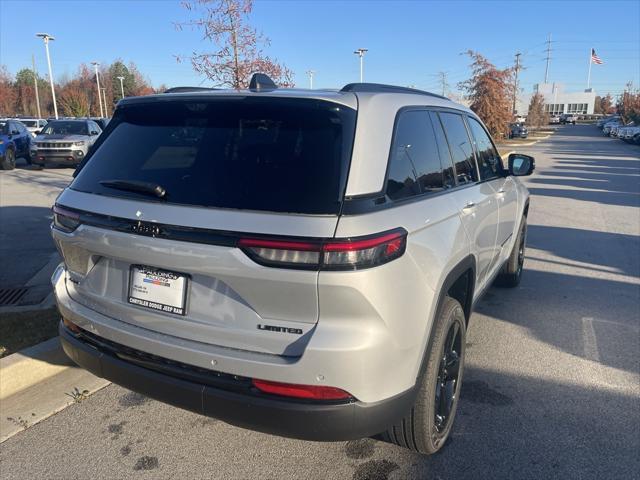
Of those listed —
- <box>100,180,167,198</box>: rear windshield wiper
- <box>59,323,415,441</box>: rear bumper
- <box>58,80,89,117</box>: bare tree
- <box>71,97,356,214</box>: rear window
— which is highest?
<box>58,80,89,117</box>: bare tree

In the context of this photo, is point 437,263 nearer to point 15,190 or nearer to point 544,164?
point 15,190

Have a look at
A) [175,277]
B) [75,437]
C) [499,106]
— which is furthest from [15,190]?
[499,106]

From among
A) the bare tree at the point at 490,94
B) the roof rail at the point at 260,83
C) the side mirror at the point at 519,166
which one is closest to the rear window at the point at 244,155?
the roof rail at the point at 260,83

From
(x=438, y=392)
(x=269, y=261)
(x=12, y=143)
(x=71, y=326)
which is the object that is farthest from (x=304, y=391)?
(x=12, y=143)

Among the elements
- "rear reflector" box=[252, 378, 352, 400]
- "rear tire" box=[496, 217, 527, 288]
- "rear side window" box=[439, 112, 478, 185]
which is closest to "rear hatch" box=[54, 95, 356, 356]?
"rear reflector" box=[252, 378, 352, 400]

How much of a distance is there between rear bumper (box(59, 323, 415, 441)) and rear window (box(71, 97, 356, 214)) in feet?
2.63

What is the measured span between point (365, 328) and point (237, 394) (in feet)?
2.05

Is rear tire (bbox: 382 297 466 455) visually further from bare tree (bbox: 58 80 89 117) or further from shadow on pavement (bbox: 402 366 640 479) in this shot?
bare tree (bbox: 58 80 89 117)

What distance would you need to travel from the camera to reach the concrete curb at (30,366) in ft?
11.3

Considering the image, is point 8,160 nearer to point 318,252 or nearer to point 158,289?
point 158,289

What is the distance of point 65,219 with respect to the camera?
2.64 m

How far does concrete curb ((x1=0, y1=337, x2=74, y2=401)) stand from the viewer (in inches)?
135

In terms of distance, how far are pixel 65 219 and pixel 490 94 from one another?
30469mm

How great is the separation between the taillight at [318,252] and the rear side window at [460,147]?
4.79 feet
